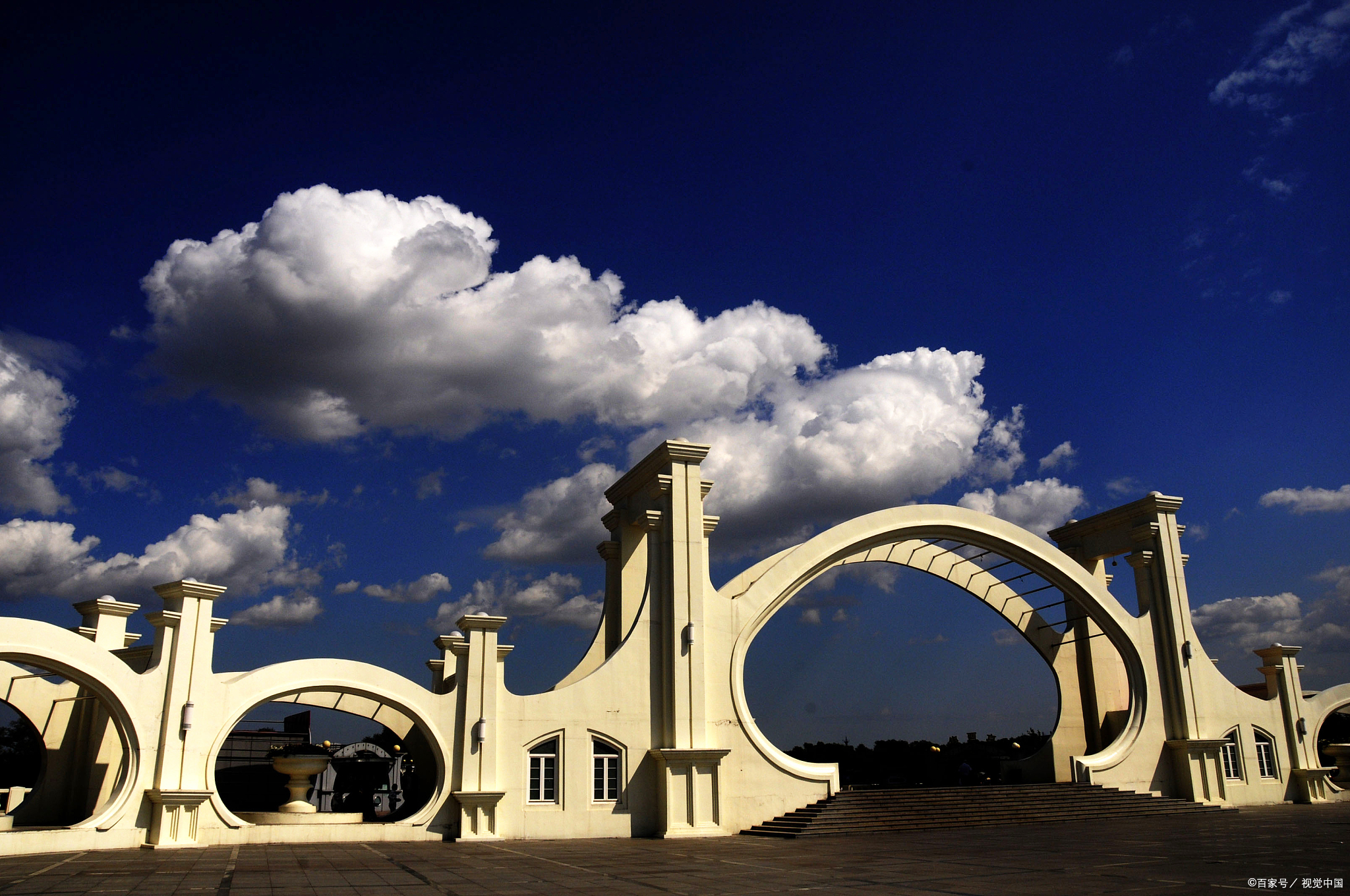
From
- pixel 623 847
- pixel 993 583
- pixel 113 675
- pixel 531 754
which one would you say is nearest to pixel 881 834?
pixel 623 847

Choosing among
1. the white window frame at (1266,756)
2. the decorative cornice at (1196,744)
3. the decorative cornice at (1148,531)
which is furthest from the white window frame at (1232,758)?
the decorative cornice at (1148,531)

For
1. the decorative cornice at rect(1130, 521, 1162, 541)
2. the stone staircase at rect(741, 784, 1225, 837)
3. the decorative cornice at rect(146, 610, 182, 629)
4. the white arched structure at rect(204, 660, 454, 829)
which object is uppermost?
the decorative cornice at rect(1130, 521, 1162, 541)

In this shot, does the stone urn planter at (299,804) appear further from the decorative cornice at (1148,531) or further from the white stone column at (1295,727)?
the white stone column at (1295,727)

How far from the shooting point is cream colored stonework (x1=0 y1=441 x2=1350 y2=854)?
17.2m

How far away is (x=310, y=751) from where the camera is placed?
2222 centimetres

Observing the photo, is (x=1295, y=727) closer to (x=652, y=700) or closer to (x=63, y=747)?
(x=652, y=700)

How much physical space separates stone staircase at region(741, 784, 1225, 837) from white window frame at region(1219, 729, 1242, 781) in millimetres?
3116

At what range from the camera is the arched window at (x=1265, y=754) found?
2827cm

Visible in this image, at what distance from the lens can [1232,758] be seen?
27797mm

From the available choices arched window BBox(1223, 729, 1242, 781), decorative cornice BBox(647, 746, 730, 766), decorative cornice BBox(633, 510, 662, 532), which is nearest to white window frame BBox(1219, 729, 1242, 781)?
arched window BBox(1223, 729, 1242, 781)

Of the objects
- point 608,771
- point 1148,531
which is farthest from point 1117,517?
point 608,771

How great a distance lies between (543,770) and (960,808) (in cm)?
912

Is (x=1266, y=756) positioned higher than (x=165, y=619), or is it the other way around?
(x=165, y=619)

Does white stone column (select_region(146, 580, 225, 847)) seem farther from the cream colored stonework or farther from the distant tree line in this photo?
the distant tree line
